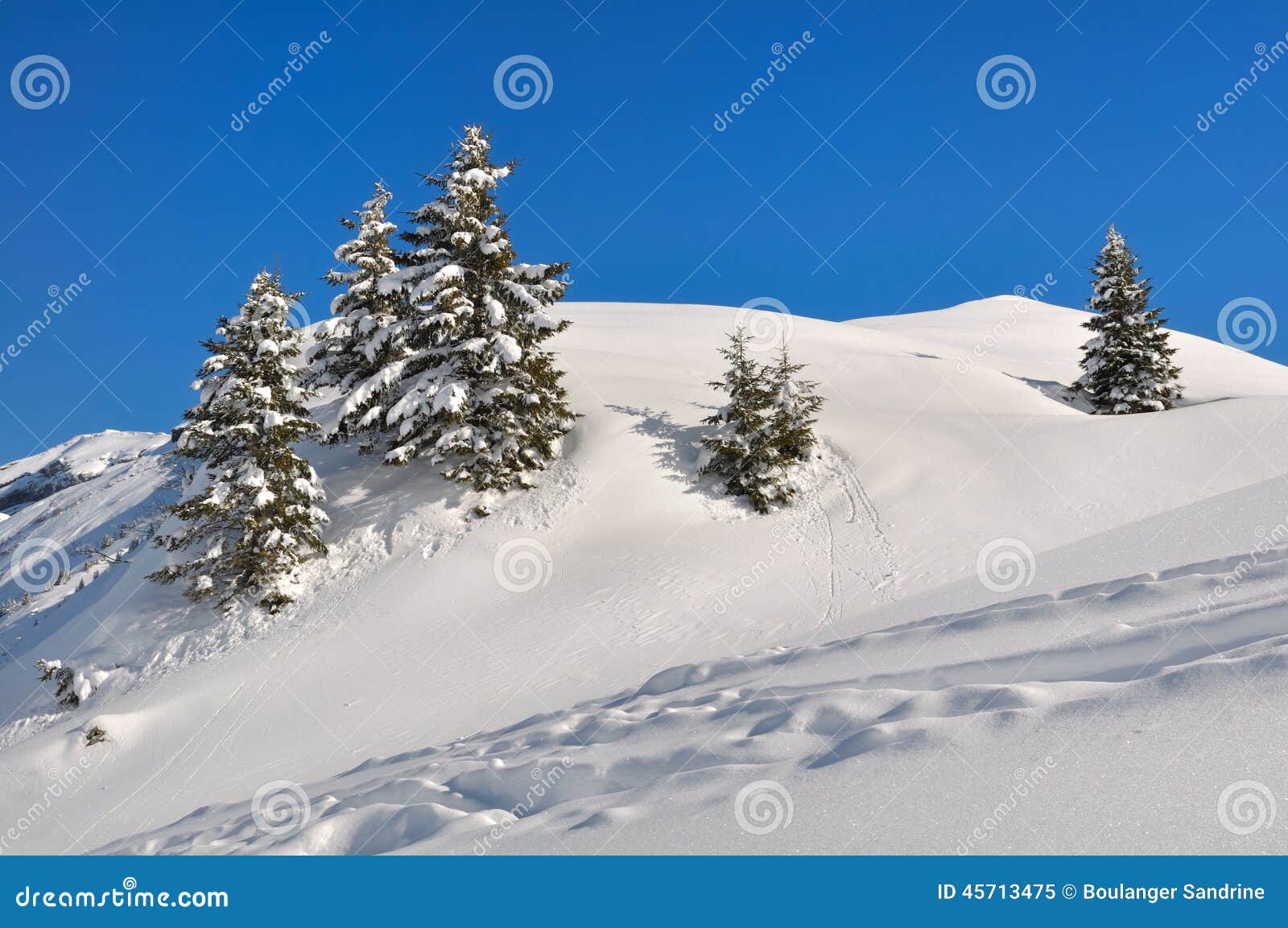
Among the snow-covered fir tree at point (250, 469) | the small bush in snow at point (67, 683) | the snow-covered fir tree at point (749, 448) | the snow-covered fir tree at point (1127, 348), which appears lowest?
the small bush in snow at point (67, 683)

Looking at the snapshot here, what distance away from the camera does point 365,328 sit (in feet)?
67.7

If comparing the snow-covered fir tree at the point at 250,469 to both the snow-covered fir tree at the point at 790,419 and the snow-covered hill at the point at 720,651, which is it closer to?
the snow-covered hill at the point at 720,651

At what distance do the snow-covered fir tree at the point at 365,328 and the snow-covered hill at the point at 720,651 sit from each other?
201 cm

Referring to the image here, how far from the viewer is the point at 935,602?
982cm

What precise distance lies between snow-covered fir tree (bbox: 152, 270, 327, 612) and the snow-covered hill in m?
0.93

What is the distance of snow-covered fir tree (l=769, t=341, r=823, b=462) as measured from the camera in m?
19.7

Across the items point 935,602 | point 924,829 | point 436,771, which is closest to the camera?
point 924,829

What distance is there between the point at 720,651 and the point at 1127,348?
25.5 m

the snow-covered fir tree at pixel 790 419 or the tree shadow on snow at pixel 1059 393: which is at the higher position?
the tree shadow on snow at pixel 1059 393

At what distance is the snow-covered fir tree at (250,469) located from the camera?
16547 mm

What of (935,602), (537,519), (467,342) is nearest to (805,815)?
Answer: (935,602)

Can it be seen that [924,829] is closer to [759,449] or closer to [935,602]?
[935,602]

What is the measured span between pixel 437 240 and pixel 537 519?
27.8 ft

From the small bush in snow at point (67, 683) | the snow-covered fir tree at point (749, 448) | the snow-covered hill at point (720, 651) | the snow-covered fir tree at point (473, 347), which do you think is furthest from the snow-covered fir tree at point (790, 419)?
the small bush in snow at point (67, 683)
